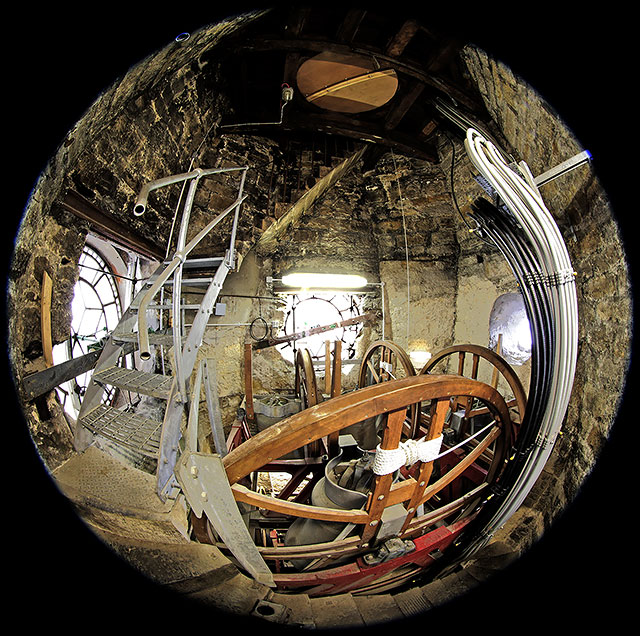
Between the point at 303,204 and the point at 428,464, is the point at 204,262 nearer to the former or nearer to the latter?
the point at 303,204

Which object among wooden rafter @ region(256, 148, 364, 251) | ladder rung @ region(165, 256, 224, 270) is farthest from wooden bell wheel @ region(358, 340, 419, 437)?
wooden rafter @ region(256, 148, 364, 251)

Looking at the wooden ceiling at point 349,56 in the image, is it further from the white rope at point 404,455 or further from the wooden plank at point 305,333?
the white rope at point 404,455

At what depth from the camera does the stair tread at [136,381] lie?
5.77 ft

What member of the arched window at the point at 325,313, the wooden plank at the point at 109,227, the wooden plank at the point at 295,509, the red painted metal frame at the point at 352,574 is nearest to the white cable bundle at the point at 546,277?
the red painted metal frame at the point at 352,574

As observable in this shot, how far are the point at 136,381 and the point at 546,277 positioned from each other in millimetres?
3209

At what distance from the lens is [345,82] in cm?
279

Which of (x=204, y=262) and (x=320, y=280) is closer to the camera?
(x=204, y=262)

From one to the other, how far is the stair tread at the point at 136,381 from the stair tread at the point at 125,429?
28 cm

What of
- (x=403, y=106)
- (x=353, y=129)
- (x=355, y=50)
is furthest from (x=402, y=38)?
(x=353, y=129)

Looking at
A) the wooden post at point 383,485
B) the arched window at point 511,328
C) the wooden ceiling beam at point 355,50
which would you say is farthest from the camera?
the arched window at point 511,328

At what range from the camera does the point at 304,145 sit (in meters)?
3.74

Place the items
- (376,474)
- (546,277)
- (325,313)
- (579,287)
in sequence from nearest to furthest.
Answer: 1. (376,474)
2. (546,277)
3. (579,287)
4. (325,313)

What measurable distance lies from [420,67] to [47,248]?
12.1 ft

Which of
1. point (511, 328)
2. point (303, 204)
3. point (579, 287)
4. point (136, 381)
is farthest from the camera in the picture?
point (303, 204)
